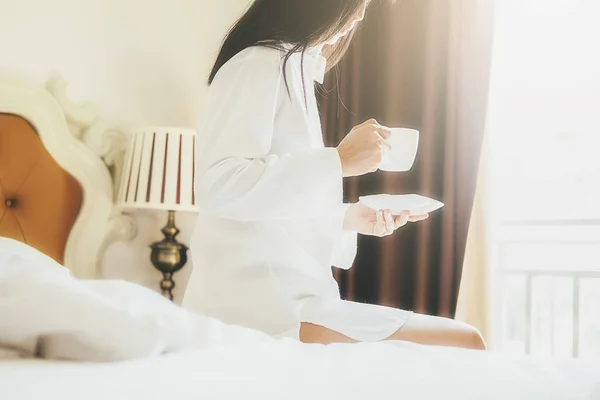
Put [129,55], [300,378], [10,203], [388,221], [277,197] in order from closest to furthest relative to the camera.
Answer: [300,378], [277,197], [388,221], [10,203], [129,55]

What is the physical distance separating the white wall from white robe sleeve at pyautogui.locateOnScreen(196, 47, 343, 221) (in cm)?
110

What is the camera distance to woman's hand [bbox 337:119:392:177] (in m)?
1.14

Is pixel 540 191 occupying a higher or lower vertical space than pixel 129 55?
lower

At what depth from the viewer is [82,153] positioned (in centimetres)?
204

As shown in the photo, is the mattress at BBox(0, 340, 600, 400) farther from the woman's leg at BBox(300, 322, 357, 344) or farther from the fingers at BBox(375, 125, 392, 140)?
the fingers at BBox(375, 125, 392, 140)

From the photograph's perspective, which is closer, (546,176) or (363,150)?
(363,150)

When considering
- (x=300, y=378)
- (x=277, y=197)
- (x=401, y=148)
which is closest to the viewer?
(x=300, y=378)

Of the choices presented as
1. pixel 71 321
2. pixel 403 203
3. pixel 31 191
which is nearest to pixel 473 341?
pixel 403 203

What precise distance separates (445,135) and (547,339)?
2.50 feet

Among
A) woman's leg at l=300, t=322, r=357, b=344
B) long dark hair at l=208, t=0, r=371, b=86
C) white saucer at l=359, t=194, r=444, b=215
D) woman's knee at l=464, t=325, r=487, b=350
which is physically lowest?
woman's knee at l=464, t=325, r=487, b=350

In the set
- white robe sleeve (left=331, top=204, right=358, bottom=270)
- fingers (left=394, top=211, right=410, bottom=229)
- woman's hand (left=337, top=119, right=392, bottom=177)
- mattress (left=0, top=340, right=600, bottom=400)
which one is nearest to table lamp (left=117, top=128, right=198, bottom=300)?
white robe sleeve (left=331, top=204, right=358, bottom=270)

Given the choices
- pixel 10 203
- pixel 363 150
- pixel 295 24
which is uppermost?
pixel 295 24

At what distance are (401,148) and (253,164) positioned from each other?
29 centimetres

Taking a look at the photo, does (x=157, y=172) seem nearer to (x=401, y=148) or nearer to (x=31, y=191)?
(x=31, y=191)
